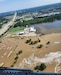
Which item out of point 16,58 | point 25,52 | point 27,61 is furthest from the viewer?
point 25,52

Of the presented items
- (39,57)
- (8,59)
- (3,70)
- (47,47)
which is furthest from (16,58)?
(3,70)

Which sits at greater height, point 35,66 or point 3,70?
point 3,70

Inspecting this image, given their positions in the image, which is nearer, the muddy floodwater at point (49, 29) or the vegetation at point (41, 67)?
the vegetation at point (41, 67)

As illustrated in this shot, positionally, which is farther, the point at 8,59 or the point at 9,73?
the point at 8,59

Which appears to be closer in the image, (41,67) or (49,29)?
(41,67)

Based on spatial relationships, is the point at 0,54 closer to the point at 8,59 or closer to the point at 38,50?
the point at 8,59

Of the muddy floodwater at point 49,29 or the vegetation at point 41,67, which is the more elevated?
the vegetation at point 41,67

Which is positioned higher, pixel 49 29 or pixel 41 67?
pixel 41 67

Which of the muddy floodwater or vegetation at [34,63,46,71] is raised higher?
vegetation at [34,63,46,71]

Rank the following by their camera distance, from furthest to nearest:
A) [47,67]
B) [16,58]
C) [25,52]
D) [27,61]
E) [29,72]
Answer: [25,52] < [16,58] < [27,61] < [47,67] < [29,72]

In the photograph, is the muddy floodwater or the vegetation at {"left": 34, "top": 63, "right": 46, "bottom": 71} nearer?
the vegetation at {"left": 34, "top": 63, "right": 46, "bottom": 71}
